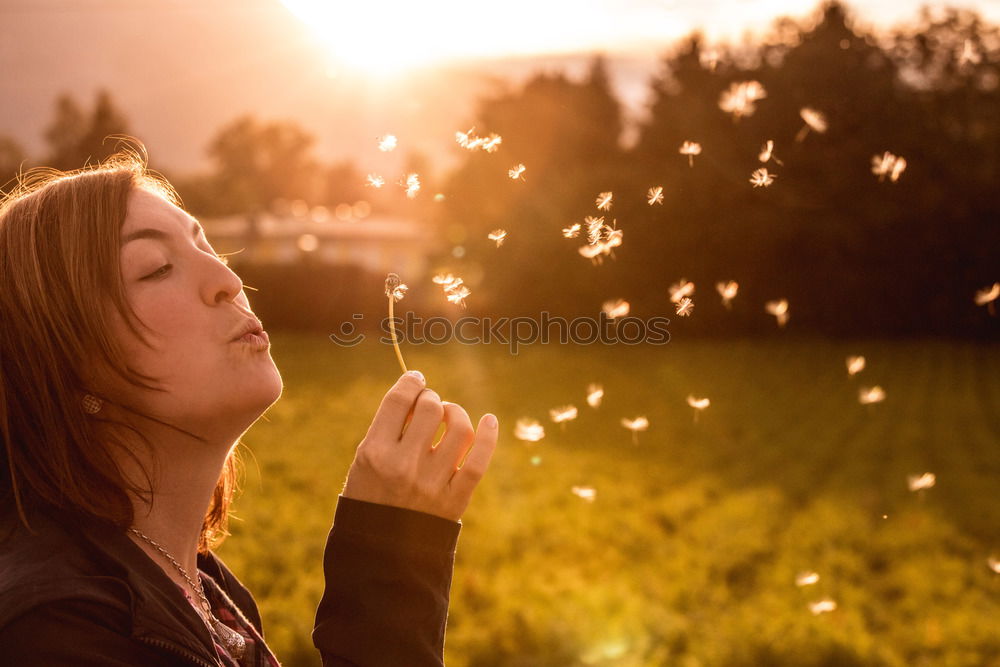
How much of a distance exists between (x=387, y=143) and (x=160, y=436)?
1184mm

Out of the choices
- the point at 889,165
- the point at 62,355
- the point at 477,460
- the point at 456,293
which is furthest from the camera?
the point at 889,165

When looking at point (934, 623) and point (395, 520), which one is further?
point (934, 623)

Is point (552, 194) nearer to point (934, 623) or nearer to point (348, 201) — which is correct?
point (934, 623)

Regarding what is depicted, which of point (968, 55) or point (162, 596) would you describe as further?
point (968, 55)

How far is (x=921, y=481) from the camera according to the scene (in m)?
8.58

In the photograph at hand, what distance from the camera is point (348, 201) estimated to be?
63562 millimetres

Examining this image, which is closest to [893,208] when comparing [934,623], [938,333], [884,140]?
[884,140]

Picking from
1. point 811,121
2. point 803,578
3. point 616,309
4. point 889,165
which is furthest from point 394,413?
point 889,165

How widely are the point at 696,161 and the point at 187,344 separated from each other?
820 inches

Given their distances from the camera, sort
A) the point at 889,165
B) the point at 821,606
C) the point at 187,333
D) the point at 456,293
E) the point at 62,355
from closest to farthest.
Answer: the point at 62,355 → the point at 187,333 → the point at 456,293 → the point at 821,606 → the point at 889,165

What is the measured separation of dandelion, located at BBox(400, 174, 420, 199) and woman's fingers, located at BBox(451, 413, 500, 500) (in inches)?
32.9

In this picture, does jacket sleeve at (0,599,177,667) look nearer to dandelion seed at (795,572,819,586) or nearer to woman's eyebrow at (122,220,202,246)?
woman's eyebrow at (122,220,202,246)

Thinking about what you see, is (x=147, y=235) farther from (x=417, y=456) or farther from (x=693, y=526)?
(x=693, y=526)

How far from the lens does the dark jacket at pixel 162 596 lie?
161 cm
